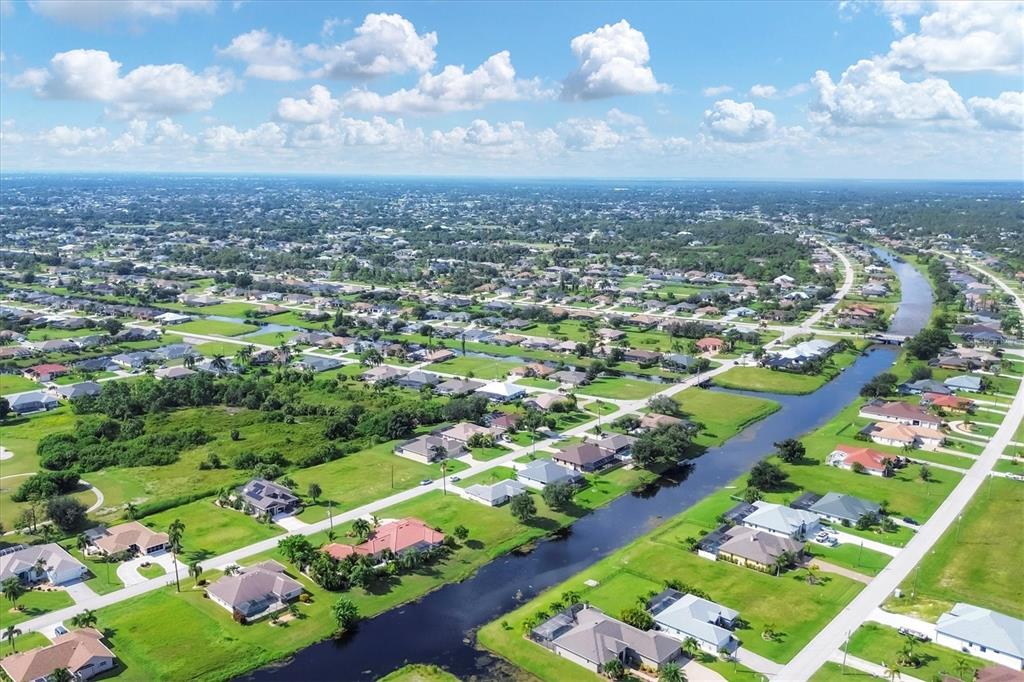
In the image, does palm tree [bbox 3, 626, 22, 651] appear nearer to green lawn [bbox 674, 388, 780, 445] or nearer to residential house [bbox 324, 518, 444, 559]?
residential house [bbox 324, 518, 444, 559]

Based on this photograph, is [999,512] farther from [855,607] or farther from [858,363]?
[858,363]

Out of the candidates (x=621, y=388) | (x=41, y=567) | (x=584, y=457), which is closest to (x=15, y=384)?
(x=41, y=567)

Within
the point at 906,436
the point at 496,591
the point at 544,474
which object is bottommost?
the point at 496,591

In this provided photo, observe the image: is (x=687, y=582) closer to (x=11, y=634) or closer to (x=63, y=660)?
(x=63, y=660)

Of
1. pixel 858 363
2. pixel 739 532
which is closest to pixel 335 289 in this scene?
pixel 858 363

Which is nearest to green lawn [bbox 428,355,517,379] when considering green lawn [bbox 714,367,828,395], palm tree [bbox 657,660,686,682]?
green lawn [bbox 714,367,828,395]

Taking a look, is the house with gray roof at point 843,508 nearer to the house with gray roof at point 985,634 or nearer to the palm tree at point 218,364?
the house with gray roof at point 985,634

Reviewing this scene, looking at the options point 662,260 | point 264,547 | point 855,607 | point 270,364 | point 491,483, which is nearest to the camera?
point 855,607
